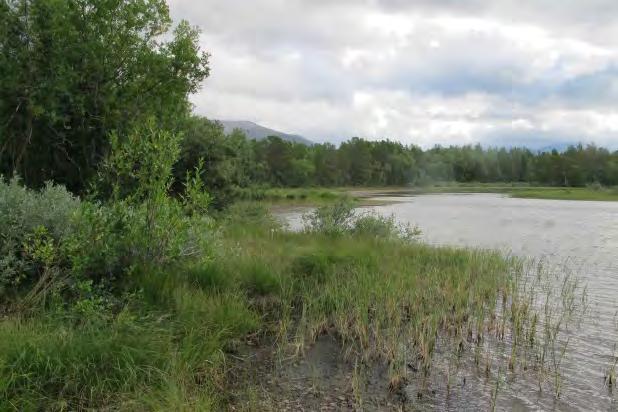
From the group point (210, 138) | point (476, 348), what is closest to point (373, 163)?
point (210, 138)

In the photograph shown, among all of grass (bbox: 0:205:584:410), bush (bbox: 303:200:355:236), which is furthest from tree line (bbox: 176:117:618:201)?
grass (bbox: 0:205:584:410)

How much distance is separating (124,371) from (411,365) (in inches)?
171

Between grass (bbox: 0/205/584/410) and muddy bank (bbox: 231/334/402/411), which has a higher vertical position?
grass (bbox: 0/205/584/410)

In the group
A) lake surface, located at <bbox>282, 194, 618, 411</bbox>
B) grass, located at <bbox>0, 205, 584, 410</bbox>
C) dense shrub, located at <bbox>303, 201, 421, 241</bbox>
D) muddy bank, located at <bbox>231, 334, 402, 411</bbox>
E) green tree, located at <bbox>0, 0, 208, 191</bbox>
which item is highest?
green tree, located at <bbox>0, 0, 208, 191</bbox>

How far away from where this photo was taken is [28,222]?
724 centimetres

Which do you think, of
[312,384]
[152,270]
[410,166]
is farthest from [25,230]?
[410,166]

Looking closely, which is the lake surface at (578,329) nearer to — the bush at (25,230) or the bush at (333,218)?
the bush at (25,230)

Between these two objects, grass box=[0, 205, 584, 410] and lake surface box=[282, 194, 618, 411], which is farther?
lake surface box=[282, 194, 618, 411]

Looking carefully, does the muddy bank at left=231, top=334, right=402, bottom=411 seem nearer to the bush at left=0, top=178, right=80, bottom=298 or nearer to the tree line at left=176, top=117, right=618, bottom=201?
the bush at left=0, top=178, right=80, bottom=298

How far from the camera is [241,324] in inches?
303

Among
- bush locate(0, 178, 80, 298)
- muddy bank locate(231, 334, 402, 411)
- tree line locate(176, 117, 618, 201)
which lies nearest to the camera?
muddy bank locate(231, 334, 402, 411)

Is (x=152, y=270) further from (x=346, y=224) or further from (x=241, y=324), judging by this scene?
(x=346, y=224)

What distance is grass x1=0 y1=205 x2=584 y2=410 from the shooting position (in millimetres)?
5066

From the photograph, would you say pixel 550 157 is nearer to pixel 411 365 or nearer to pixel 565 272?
pixel 565 272
